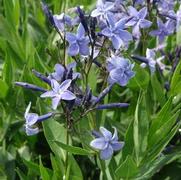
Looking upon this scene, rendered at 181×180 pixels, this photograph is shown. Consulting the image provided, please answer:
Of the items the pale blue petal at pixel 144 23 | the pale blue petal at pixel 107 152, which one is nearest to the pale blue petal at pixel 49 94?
the pale blue petal at pixel 107 152

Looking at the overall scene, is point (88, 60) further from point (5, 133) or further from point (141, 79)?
point (5, 133)

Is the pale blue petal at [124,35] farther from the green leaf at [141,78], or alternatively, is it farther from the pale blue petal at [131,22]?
the green leaf at [141,78]

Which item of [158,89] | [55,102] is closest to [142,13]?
[158,89]

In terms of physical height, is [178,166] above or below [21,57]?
below

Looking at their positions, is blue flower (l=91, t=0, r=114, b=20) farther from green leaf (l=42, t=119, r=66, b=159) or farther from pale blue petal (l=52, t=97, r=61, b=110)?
green leaf (l=42, t=119, r=66, b=159)

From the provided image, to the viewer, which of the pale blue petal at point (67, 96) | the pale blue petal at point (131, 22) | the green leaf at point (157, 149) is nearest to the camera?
the pale blue petal at point (67, 96)

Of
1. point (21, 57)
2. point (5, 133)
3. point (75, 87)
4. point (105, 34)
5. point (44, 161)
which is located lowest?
point (44, 161)

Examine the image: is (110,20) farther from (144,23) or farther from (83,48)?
(144,23)

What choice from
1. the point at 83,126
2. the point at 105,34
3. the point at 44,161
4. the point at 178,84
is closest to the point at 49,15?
the point at 105,34
